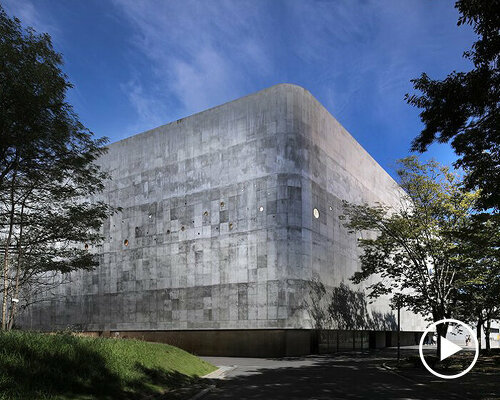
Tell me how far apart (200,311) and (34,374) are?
2950 cm

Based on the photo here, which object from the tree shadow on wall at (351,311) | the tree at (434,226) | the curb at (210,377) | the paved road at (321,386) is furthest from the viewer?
the tree shadow on wall at (351,311)

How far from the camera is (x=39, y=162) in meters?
21.4

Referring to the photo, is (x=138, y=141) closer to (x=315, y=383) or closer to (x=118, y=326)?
(x=118, y=326)

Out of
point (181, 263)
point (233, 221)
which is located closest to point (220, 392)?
point (233, 221)

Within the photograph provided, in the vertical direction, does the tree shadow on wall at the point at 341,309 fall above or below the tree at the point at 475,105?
below

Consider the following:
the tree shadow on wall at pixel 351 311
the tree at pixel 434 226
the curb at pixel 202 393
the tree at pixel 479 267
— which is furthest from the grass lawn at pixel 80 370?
the tree shadow on wall at pixel 351 311

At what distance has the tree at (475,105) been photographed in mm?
10242

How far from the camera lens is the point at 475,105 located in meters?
11.6

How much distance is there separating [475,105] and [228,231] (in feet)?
91.7

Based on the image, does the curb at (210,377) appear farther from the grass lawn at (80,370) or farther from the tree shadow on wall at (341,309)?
the tree shadow on wall at (341,309)

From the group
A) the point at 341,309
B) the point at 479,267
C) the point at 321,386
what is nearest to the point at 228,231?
the point at 341,309

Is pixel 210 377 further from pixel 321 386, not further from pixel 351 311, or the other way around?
pixel 351 311

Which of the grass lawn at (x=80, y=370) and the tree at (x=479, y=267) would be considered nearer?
the grass lawn at (x=80, y=370)

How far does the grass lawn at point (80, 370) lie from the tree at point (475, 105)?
10.7m
